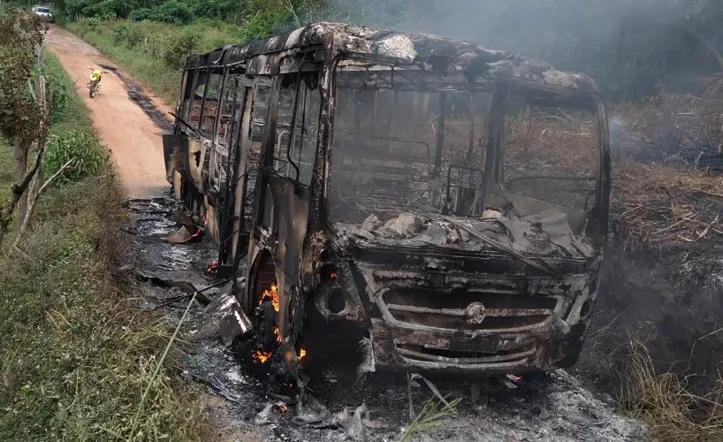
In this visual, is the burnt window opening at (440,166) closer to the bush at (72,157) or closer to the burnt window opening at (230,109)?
the burnt window opening at (230,109)

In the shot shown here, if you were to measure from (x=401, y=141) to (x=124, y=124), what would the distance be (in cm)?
1360

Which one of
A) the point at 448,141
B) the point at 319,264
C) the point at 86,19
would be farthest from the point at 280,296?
the point at 86,19

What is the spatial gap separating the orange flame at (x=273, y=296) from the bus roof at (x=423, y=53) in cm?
168

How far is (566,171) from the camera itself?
8648mm

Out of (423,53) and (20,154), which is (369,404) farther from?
(20,154)

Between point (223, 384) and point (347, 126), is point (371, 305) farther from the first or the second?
point (347, 126)

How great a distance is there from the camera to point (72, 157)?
430 inches

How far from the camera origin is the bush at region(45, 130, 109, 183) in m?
10.8

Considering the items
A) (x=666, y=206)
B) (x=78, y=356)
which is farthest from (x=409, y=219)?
(x=666, y=206)

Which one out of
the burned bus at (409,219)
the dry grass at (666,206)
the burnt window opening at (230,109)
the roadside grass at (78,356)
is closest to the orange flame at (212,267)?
the burned bus at (409,219)

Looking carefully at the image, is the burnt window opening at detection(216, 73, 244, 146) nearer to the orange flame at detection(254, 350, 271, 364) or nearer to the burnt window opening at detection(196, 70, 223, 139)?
the burnt window opening at detection(196, 70, 223, 139)

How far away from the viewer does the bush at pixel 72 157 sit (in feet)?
35.6

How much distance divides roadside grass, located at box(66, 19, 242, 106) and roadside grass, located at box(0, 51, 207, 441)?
16.0m

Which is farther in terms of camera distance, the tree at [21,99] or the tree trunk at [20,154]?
the tree trunk at [20,154]
